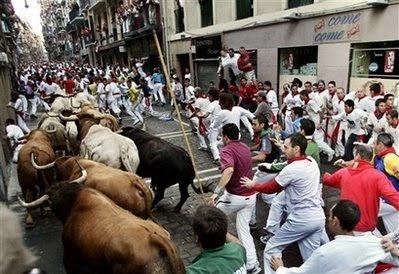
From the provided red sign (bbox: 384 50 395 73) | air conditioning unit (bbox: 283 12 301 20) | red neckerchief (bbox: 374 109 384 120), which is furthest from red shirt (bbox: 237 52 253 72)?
red neckerchief (bbox: 374 109 384 120)

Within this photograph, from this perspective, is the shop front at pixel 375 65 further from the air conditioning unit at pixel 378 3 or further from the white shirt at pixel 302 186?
the white shirt at pixel 302 186

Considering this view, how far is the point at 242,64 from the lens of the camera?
15016mm

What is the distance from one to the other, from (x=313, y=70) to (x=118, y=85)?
26.9 feet

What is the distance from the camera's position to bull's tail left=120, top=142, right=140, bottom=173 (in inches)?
250

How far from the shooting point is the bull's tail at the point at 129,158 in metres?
6.36

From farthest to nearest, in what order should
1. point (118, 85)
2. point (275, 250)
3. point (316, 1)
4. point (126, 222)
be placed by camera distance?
1. point (118, 85)
2. point (316, 1)
3. point (275, 250)
4. point (126, 222)

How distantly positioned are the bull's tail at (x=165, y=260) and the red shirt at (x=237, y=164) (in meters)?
1.65

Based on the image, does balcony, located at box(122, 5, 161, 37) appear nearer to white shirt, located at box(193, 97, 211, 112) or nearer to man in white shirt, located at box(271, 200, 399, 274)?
white shirt, located at box(193, 97, 211, 112)

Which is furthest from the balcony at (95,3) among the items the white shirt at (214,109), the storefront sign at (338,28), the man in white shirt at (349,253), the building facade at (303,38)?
the man in white shirt at (349,253)

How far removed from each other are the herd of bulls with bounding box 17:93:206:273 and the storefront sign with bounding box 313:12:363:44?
7.69 m

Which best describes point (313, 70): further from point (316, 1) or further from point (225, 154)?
point (225, 154)

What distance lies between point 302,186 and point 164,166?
9.18ft

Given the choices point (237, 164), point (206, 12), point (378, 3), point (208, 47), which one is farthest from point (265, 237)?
point (206, 12)

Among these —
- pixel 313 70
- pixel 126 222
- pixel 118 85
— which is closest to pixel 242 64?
pixel 313 70
